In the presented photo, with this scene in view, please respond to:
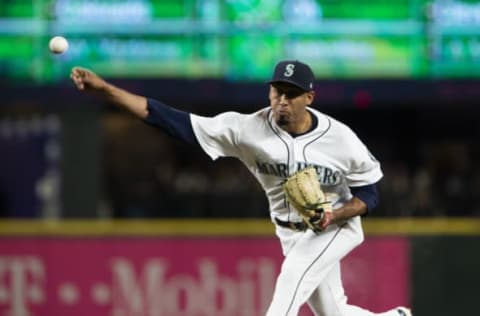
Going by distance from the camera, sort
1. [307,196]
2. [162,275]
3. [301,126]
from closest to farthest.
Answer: [307,196]
[301,126]
[162,275]

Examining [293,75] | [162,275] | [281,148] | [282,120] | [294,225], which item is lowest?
[162,275]

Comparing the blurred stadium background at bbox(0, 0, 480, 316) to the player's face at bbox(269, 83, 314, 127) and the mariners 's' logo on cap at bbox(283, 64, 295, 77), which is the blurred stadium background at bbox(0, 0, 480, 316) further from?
the mariners 's' logo on cap at bbox(283, 64, 295, 77)

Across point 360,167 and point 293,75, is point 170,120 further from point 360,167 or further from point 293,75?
point 360,167

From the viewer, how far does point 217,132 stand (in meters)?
7.16

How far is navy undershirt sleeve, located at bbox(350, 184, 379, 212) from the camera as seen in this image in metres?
7.36

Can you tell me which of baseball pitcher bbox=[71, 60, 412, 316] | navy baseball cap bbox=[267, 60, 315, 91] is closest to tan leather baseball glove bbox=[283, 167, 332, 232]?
baseball pitcher bbox=[71, 60, 412, 316]

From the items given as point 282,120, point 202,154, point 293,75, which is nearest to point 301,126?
point 282,120

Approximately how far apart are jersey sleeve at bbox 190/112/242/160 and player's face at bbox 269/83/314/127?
195mm

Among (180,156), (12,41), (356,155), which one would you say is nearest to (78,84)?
(356,155)

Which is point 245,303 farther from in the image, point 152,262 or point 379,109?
point 379,109

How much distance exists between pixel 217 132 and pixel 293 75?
447 mm

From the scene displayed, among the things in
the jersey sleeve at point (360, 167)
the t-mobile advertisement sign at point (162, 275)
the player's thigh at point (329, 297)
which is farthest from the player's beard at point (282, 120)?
the t-mobile advertisement sign at point (162, 275)

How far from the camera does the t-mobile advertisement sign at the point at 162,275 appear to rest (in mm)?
10594

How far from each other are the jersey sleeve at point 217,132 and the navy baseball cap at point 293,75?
0.30 meters
